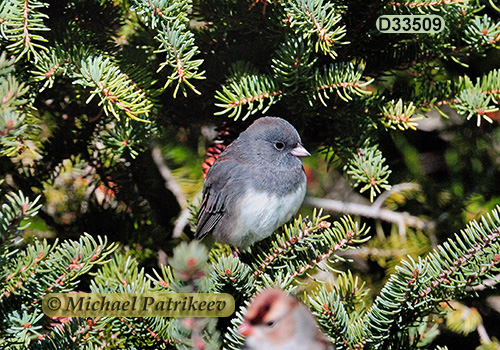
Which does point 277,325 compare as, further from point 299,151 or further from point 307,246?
point 299,151

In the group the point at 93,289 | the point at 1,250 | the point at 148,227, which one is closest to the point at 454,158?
the point at 148,227

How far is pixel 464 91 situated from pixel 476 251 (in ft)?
1.41

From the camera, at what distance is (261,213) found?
4.18 feet

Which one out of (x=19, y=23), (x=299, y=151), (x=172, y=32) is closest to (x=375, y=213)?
(x=299, y=151)

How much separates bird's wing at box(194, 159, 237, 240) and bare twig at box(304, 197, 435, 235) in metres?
0.31

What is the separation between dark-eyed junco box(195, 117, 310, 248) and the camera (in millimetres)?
1283

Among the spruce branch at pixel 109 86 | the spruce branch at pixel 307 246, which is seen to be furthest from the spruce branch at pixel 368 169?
the spruce branch at pixel 109 86

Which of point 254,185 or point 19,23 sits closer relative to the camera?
point 19,23

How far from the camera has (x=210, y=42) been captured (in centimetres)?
120

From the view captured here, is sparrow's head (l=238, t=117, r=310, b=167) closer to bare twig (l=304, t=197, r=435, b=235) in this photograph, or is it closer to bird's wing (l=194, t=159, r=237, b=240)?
bird's wing (l=194, t=159, r=237, b=240)

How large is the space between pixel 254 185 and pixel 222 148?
0.16m

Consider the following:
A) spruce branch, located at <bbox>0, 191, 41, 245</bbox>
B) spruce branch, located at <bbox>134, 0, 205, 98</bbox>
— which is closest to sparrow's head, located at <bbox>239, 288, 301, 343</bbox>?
spruce branch, located at <bbox>0, 191, 41, 245</bbox>

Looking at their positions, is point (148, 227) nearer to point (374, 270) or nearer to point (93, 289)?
point (93, 289)

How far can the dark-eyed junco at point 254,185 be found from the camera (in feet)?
4.21
